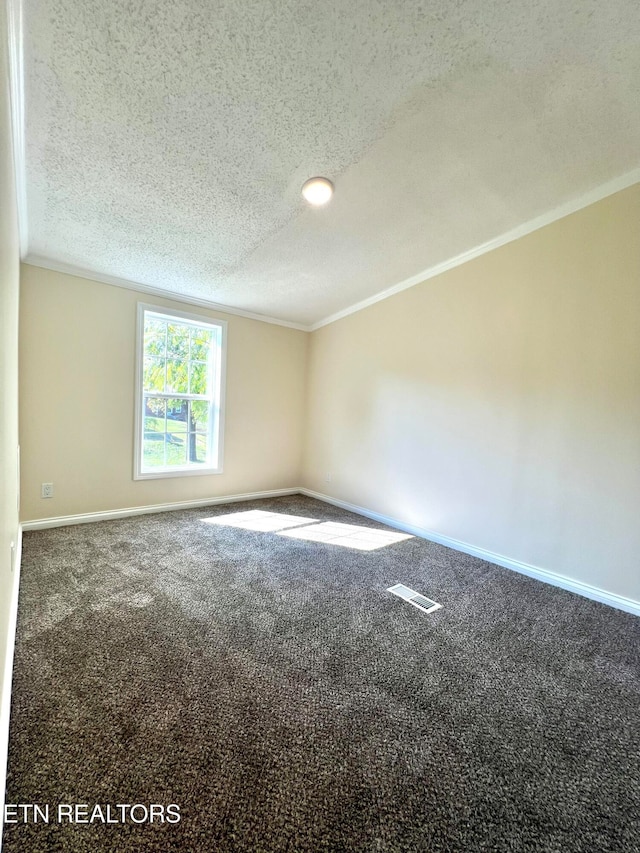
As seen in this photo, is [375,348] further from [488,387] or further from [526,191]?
[526,191]

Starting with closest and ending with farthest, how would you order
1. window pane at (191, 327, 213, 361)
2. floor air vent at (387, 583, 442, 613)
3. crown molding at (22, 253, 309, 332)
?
floor air vent at (387, 583, 442, 613) → crown molding at (22, 253, 309, 332) → window pane at (191, 327, 213, 361)

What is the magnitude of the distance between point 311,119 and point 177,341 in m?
2.64

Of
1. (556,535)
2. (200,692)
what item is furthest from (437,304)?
(200,692)

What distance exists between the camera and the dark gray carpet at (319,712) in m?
1.02

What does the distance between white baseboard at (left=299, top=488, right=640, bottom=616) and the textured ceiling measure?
2.69 meters

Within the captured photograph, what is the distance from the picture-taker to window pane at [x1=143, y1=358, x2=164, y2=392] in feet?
12.0

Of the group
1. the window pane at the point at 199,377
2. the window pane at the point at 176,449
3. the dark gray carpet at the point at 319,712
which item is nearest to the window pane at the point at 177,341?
the window pane at the point at 199,377

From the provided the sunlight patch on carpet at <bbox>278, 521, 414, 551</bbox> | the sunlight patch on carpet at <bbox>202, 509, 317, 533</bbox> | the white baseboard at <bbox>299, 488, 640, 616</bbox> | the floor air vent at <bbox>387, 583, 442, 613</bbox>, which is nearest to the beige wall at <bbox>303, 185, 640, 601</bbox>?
the white baseboard at <bbox>299, 488, 640, 616</bbox>

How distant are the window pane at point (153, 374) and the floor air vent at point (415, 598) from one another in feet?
9.91

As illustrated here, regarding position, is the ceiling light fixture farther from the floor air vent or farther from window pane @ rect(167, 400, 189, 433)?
the floor air vent

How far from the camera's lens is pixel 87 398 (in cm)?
330

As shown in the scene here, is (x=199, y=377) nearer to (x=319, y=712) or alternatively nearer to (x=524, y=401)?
(x=524, y=401)

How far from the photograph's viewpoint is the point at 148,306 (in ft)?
11.8

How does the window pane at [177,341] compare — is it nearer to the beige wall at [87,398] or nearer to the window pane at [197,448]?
the beige wall at [87,398]
